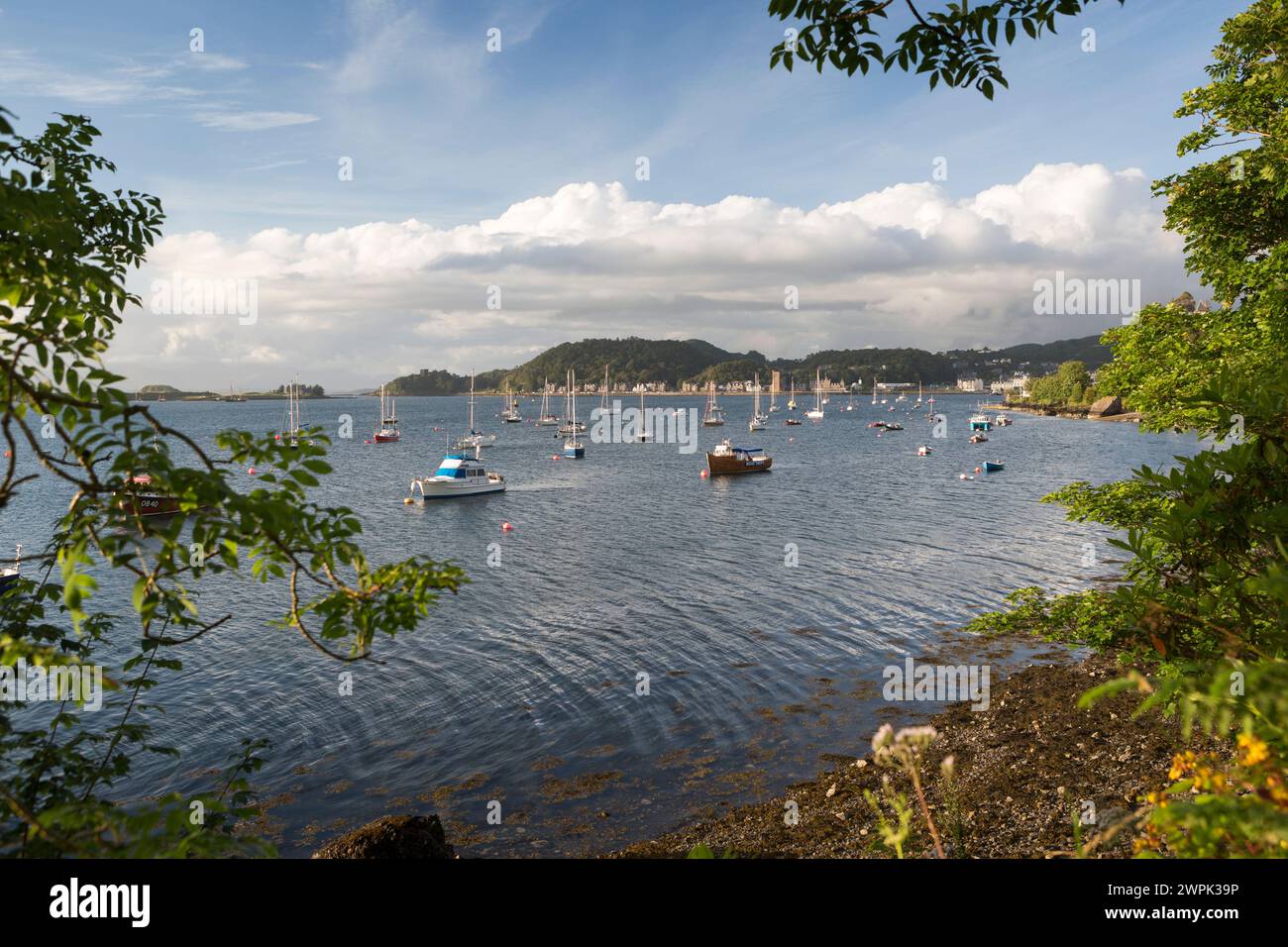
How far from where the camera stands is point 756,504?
6091 cm

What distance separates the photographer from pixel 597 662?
25.8 metres

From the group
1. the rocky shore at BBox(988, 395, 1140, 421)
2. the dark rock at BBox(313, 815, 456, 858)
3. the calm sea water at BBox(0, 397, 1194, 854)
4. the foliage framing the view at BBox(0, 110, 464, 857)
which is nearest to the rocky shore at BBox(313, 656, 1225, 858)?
the dark rock at BBox(313, 815, 456, 858)

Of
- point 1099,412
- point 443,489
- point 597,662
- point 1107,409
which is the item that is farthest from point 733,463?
point 1099,412

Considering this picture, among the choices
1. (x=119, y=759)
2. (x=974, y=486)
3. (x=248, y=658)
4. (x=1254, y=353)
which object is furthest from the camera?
(x=974, y=486)

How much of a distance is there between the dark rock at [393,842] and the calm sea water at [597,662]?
402 cm

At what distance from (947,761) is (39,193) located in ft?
19.3

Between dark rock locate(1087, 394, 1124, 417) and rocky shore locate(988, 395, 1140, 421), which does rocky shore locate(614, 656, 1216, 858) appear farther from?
dark rock locate(1087, 394, 1124, 417)

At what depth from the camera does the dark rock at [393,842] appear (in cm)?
1079

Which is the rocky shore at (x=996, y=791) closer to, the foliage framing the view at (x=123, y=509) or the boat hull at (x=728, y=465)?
the foliage framing the view at (x=123, y=509)

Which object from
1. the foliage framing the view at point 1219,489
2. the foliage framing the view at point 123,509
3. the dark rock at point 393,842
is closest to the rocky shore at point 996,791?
the foliage framing the view at point 1219,489

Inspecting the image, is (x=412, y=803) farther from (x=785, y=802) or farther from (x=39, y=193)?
(x=39, y=193)

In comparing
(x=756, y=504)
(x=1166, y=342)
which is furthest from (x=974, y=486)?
(x=1166, y=342)

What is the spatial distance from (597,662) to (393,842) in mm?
15052

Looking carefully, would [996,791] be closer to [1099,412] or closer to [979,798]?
[979,798]
